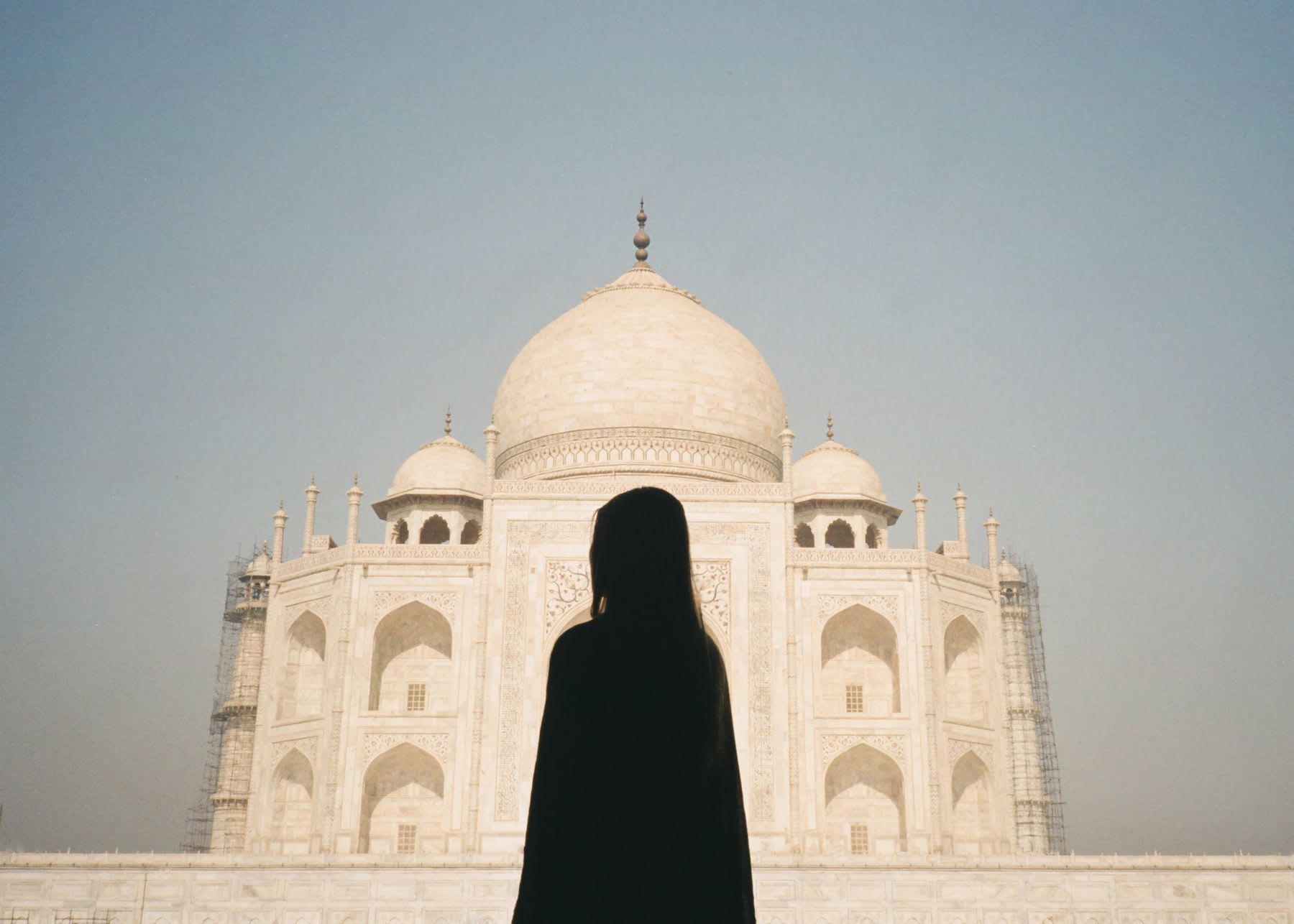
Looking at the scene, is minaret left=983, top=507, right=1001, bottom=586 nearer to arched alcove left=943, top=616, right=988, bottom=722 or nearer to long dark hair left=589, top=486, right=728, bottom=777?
arched alcove left=943, top=616, right=988, bottom=722

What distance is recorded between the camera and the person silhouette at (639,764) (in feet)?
8.05

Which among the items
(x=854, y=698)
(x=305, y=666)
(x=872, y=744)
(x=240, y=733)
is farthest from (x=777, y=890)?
(x=240, y=733)

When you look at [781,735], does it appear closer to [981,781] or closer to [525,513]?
[981,781]

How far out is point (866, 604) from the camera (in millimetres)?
22234

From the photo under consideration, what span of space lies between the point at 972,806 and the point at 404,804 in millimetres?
9778

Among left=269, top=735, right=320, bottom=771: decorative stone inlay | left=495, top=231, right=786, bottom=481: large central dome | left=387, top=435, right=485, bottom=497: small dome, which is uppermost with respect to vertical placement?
left=495, top=231, right=786, bottom=481: large central dome

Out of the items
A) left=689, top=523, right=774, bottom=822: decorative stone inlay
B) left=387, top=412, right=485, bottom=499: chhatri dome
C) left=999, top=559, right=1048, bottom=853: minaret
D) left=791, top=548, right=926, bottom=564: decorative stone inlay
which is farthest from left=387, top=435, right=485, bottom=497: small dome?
left=999, top=559, right=1048, bottom=853: minaret

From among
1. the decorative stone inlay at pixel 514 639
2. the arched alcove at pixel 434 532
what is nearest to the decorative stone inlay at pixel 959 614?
the decorative stone inlay at pixel 514 639

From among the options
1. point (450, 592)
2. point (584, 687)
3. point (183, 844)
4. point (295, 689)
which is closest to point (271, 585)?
point (295, 689)

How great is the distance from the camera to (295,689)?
23.5 m


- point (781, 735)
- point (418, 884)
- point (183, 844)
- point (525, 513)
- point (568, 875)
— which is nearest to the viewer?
point (568, 875)

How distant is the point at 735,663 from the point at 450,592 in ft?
16.2

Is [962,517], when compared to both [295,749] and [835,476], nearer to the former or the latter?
[835,476]

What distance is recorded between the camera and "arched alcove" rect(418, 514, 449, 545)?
25900 millimetres
